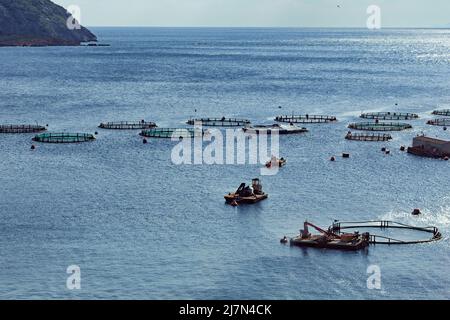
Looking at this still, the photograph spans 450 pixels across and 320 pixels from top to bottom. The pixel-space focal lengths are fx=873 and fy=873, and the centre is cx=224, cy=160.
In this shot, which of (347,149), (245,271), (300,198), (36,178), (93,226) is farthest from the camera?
(347,149)

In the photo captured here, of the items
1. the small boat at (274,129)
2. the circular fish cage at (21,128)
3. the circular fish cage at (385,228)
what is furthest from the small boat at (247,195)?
the circular fish cage at (21,128)

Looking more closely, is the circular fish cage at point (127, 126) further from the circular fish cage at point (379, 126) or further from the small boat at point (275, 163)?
the small boat at point (275, 163)

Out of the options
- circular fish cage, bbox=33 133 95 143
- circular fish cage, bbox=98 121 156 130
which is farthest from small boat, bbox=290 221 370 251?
circular fish cage, bbox=98 121 156 130

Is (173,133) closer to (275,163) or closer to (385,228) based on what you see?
(275,163)

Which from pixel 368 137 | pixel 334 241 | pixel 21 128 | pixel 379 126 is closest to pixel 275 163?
pixel 368 137

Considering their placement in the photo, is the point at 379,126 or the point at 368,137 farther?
the point at 379,126
